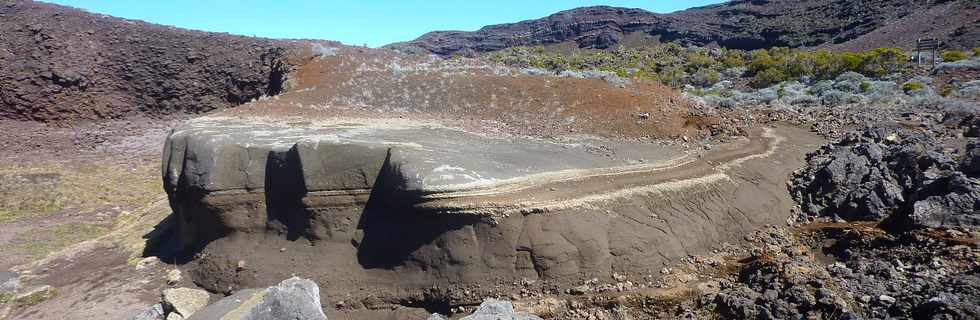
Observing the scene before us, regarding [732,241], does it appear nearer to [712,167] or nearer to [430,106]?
[712,167]

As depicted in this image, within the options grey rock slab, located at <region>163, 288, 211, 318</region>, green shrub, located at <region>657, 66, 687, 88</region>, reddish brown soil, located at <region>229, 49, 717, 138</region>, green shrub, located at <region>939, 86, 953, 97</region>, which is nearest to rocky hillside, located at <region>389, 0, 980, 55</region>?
green shrub, located at <region>657, 66, 687, 88</region>

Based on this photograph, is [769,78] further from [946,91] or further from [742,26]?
[742,26]

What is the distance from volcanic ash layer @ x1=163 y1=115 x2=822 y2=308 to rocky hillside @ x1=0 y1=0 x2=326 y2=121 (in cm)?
999

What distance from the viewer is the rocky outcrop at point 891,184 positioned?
26.4ft

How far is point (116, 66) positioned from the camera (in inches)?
723

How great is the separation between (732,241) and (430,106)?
29.3 ft

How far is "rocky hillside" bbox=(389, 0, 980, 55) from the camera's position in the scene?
1614 inches

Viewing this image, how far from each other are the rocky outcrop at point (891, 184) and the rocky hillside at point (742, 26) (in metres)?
31.4

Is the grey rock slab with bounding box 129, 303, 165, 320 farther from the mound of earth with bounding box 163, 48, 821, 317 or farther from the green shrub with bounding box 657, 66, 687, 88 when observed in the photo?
the green shrub with bounding box 657, 66, 687, 88

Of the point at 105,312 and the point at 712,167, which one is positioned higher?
the point at 712,167

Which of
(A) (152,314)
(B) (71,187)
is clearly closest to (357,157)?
(A) (152,314)

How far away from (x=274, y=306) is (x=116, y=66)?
1786 centimetres

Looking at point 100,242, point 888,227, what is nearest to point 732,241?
point 888,227

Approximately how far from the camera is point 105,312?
788 cm
